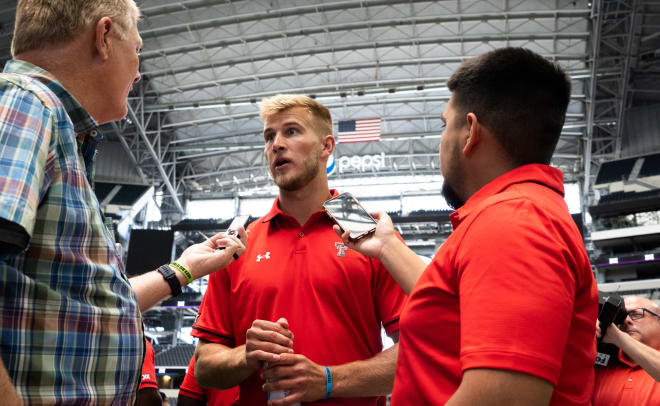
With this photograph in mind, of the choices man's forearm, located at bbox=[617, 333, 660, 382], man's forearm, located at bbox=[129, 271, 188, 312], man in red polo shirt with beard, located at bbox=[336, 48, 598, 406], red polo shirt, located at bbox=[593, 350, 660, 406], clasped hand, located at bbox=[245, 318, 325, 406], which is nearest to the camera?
man in red polo shirt with beard, located at bbox=[336, 48, 598, 406]

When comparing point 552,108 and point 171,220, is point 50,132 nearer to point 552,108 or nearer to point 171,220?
point 552,108

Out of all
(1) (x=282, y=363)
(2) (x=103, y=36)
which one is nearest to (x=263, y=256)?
(1) (x=282, y=363)

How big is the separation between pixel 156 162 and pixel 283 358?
23.2 m

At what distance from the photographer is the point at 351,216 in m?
2.38

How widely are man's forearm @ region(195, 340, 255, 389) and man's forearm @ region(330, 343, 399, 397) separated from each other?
34cm

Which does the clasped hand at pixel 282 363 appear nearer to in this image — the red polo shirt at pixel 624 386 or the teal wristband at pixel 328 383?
the teal wristband at pixel 328 383

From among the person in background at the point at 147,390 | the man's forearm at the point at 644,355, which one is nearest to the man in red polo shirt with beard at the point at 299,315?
the man's forearm at the point at 644,355

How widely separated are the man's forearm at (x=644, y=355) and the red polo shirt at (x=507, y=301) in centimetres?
264

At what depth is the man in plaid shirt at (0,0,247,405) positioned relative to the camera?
123cm

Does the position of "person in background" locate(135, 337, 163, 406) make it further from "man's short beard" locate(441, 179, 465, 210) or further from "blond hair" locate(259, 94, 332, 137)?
"man's short beard" locate(441, 179, 465, 210)

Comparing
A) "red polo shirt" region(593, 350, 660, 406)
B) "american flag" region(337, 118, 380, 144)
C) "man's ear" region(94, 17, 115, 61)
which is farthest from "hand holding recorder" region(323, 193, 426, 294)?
"american flag" region(337, 118, 380, 144)

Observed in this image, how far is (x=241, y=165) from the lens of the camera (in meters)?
28.1

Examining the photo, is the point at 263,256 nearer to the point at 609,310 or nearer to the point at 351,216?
the point at 351,216

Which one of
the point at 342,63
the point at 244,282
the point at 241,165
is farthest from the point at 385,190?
the point at 244,282
